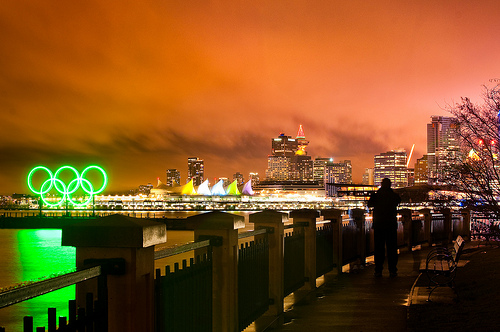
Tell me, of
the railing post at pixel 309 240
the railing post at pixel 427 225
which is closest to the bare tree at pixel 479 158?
the railing post at pixel 427 225

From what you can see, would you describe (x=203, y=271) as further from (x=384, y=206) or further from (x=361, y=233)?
(x=361, y=233)

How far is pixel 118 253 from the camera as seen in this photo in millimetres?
3756

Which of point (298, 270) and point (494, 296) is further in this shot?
point (298, 270)

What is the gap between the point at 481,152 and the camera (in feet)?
62.4

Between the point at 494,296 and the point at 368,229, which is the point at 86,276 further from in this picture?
the point at 368,229

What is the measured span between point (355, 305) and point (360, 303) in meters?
0.20

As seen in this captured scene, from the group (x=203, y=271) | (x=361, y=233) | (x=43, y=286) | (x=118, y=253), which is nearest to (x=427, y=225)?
(x=361, y=233)

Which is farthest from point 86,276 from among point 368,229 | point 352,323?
point 368,229

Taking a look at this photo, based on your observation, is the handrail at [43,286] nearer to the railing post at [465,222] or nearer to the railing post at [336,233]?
the railing post at [336,233]

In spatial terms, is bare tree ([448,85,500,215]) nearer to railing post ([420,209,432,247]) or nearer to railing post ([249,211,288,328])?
railing post ([420,209,432,247])

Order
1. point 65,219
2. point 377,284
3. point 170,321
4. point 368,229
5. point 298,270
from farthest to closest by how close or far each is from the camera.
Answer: point 65,219 < point 368,229 < point 377,284 < point 298,270 < point 170,321

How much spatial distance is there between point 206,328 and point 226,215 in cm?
109

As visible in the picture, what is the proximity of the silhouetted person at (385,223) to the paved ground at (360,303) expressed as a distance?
354 mm

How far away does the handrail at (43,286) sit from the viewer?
2734 mm
